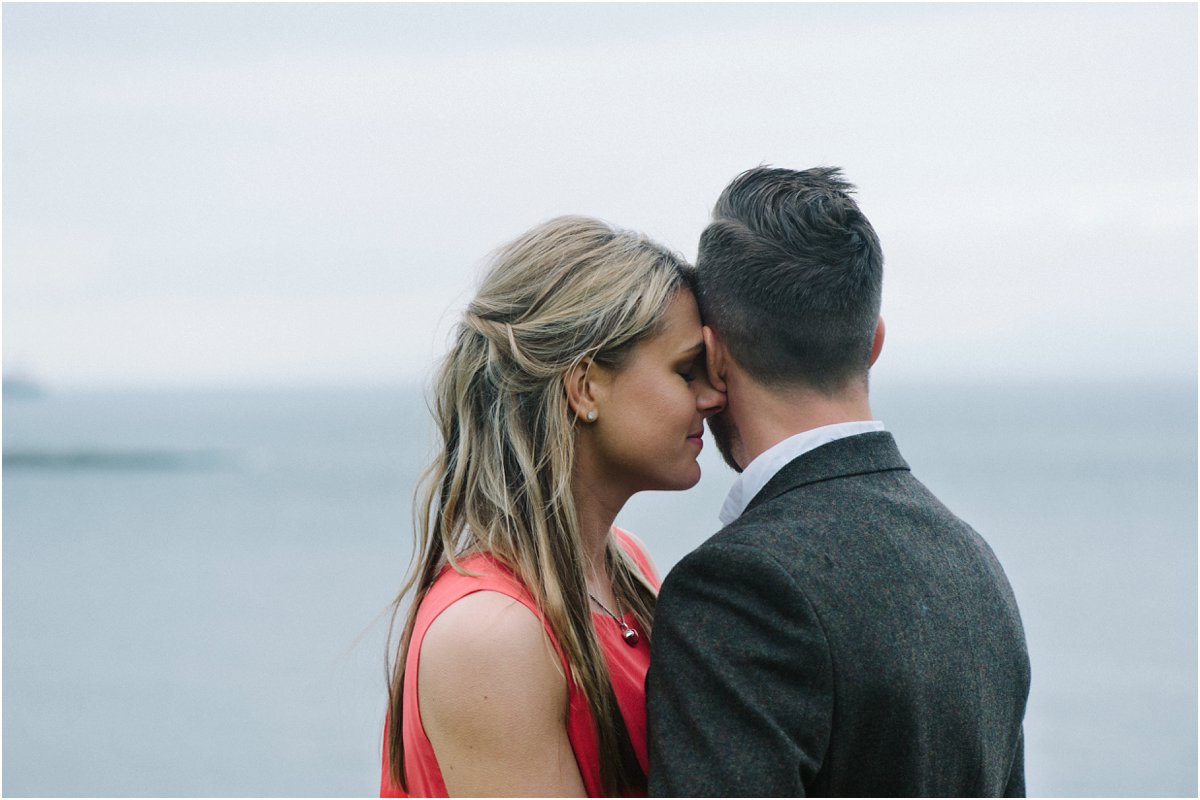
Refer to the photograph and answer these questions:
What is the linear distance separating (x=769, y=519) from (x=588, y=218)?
32.5 inches

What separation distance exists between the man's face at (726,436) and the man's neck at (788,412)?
7cm

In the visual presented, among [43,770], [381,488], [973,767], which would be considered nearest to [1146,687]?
[43,770]

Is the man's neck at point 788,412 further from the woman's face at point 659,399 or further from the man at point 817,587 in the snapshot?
the woman's face at point 659,399

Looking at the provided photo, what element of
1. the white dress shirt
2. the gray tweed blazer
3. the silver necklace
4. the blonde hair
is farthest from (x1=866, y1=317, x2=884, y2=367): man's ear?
the silver necklace

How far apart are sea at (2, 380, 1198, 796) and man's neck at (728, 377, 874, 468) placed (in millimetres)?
764

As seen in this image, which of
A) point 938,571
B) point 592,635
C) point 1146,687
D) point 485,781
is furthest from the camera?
point 1146,687

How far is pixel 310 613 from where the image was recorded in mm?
18844

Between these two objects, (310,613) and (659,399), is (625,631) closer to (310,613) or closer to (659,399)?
(659,399)

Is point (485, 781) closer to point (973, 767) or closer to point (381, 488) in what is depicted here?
point (973, 767)

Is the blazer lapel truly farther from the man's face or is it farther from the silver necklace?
the silver necklace

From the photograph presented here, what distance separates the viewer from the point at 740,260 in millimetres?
2262

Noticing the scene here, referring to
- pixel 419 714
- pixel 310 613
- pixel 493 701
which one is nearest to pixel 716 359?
pixel 493 701

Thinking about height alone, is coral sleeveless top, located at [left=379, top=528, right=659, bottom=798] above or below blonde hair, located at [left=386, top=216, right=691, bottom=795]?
below

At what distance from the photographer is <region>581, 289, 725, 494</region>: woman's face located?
240 cm
